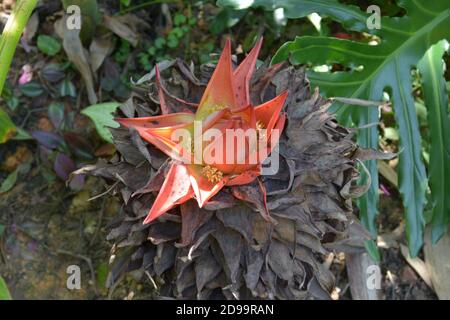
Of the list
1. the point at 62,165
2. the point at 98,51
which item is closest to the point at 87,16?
the point at 98,51

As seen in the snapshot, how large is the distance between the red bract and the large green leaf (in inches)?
22.3

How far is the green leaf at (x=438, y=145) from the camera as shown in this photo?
1740mm

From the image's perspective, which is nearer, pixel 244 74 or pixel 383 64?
pixel 244 74

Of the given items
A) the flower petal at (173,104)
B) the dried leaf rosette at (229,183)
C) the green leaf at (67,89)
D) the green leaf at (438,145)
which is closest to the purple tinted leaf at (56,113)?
the green leaf at (67,89)

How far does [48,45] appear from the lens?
83.7 inches

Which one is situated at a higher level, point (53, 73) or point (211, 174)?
point (53, 73)

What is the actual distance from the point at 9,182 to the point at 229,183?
1235 millimetres

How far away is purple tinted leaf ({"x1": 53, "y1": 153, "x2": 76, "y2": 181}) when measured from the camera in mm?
1990

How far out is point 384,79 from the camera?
1.79 meters

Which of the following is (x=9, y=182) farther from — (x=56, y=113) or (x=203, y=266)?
(x=203, y=266)

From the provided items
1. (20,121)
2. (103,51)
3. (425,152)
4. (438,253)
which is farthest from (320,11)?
(20,121)

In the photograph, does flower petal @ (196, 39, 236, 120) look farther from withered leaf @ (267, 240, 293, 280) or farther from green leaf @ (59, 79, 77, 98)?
green leaf @ (59, 79, 77, 98)

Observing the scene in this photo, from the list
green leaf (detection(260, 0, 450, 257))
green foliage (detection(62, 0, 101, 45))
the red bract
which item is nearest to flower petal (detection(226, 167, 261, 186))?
the red bract

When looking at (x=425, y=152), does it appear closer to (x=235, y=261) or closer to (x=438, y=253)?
(x=438, y=253)
